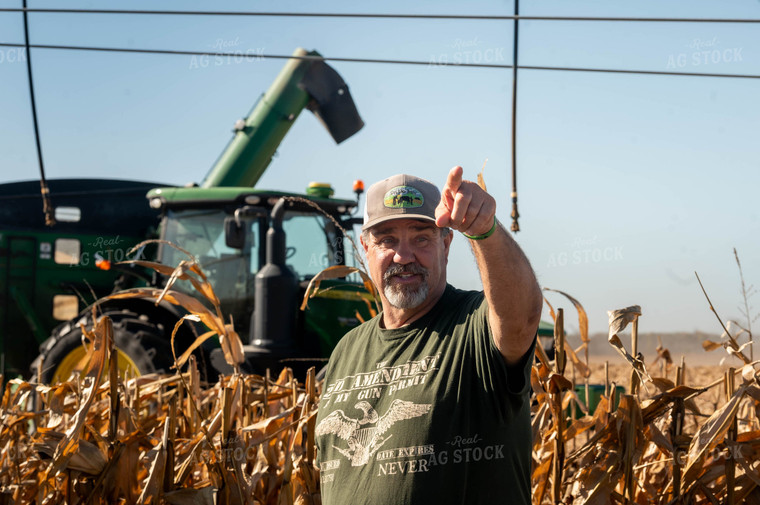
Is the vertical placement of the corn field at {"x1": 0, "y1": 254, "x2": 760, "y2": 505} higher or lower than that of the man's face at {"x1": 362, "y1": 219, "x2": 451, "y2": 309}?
lower

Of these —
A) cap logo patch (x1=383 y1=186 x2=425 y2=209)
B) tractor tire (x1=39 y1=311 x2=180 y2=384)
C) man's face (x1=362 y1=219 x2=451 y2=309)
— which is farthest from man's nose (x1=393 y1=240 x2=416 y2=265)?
tractor tire (x1=39 y1=311 x2=180 y2=384)

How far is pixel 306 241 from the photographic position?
6.93 metres

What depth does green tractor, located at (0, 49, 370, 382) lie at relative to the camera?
6.39m

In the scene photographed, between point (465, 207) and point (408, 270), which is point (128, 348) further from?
point (465, 207)

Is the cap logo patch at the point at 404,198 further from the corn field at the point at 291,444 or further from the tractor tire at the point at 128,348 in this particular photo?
the tractor tire at the point at 128,348

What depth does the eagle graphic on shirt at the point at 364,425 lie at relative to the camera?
2.12 metres

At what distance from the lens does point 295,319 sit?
655 cm

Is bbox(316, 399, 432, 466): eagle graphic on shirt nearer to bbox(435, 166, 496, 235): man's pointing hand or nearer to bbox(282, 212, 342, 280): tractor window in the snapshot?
bbox(435, 166, 496, 235): man's pointing hand

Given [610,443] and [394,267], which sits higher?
[394,267]

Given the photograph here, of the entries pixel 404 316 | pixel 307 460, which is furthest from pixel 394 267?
pixel 307 460

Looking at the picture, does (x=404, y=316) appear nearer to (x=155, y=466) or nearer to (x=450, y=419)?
(x=450, y=419)

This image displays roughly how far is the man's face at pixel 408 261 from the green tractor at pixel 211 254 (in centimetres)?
256

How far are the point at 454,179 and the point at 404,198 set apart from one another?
1.90ft

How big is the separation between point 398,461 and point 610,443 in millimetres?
892
